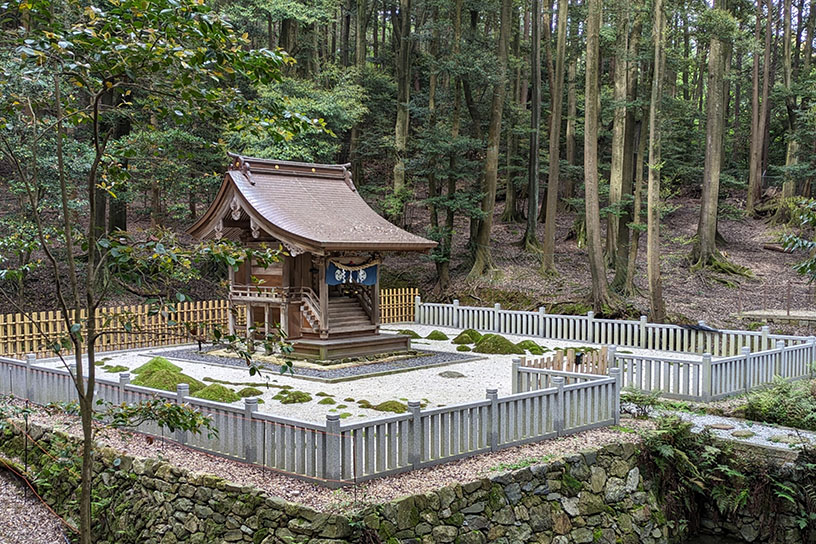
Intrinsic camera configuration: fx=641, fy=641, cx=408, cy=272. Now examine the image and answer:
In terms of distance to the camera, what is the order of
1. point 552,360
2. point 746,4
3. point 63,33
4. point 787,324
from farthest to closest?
1. point 746,4
2. point 787,324
3. point 552,360
4. point 63,33

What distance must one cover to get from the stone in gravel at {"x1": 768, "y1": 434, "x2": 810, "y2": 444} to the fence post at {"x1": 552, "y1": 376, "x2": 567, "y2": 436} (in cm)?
303

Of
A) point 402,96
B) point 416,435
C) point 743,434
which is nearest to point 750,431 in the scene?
point 743,434

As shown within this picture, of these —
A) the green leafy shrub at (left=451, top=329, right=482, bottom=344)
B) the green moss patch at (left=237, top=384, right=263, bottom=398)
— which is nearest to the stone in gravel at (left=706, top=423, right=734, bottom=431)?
the green moss patch at (left=237, top=384, right=263, bottom=398)

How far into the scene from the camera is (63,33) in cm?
420

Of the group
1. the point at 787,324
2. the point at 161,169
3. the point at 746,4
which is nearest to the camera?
the point at 787,324

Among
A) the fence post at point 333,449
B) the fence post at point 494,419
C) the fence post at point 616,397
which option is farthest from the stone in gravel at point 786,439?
the fence post at point 333,449

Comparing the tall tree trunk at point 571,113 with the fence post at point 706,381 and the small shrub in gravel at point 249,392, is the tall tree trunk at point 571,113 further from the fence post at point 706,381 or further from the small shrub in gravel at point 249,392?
the small shrub in gravel at point 249,392

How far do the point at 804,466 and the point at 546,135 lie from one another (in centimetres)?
2859

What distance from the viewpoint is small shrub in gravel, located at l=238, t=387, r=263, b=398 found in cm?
1164

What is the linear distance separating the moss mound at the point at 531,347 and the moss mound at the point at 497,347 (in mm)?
138

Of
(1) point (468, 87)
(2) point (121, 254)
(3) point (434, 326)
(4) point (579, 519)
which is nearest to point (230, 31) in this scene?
(2) point (121, 254)

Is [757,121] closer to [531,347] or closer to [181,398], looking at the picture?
[531,347]

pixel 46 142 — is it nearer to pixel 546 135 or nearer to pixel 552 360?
pixel 552 360

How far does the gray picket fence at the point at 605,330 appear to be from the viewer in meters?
14.3
